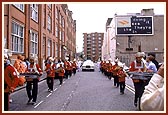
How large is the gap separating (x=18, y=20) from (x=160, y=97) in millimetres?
15929

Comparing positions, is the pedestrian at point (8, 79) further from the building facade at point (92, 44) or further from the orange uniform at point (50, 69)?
the building facade at point (92, 44)

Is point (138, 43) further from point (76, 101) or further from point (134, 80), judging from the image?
point (134, 80)

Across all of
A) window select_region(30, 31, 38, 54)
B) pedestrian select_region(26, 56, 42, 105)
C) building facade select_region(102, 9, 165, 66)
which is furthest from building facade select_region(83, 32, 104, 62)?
pedestrian select_region(26, 56, 42, 105)

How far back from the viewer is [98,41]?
362 feet

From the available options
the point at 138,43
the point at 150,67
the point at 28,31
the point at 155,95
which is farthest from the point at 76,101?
the point at 28,31

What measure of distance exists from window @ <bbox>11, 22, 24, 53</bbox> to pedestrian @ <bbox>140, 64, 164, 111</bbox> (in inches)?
564

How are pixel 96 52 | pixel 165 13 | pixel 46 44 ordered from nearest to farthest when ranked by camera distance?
1. pixel 165 13
2. pixel 46 44
3. pixel 96 52

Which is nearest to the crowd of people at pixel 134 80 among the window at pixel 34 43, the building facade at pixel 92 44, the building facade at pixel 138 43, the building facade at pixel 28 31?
the building facade at pixel 138 43

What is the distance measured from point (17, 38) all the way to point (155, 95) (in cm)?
1570

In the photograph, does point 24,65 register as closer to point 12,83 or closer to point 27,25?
point 12,83

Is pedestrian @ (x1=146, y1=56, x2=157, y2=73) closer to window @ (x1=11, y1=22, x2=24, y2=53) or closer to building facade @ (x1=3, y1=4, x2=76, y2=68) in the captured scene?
building facade @ (x1=3, y1=4, x2=76, y2=68)

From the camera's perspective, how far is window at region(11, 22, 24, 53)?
16.0 metres

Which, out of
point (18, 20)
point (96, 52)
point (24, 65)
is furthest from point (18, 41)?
point (96, 52)

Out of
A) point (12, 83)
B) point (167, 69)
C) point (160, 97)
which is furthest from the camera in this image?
point (12, 83)
